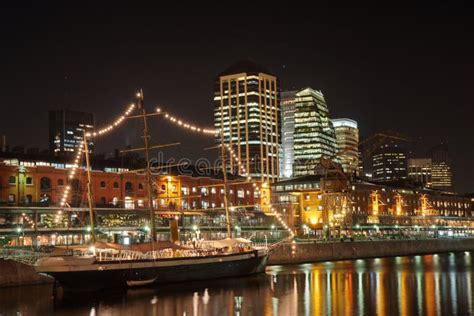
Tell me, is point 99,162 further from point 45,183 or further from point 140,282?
point 140,282

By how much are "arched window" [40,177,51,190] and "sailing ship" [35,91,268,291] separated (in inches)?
1175

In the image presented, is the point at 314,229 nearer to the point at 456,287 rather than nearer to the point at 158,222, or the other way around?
the point at 158,222

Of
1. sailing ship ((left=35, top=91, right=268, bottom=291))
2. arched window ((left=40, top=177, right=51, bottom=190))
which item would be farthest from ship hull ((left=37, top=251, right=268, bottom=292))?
arched window ((left=40, top=177, right=51, bottom=190))

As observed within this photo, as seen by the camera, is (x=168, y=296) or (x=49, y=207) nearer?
(x=168, y=296)

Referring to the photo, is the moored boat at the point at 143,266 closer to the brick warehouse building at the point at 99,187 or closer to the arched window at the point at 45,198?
the brick warehouse building at the point at 99,187

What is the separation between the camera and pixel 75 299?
5888 centimetres

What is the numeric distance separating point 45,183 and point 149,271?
38800mm

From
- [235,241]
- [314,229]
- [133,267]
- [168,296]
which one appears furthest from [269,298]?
[314,229]

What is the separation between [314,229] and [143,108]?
293 feet

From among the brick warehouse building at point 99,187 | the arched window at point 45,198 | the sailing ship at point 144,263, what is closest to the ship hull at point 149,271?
the sailing ship at point 144,263

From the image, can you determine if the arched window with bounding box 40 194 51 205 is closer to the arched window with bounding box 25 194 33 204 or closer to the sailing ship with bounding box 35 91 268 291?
the arched window with bounding box 25 194 33 204

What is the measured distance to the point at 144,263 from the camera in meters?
66.5

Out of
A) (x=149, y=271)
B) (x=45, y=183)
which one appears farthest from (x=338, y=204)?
(x=149, y=271)

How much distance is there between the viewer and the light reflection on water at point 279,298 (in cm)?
5178
